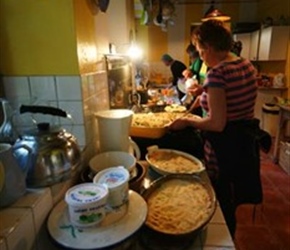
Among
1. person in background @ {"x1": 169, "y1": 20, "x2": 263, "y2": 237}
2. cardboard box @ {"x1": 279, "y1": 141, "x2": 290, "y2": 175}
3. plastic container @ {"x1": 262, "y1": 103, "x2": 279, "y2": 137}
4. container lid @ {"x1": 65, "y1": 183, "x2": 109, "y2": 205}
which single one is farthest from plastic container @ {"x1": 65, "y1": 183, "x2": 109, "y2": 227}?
plastic container @ {"x1": 262, "y1": 103, "x2": 279, "y2": 137}

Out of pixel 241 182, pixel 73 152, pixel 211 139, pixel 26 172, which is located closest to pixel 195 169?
pixel 211 139

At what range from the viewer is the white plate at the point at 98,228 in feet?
1.96

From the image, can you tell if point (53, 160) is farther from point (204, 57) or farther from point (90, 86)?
point (204, 57)

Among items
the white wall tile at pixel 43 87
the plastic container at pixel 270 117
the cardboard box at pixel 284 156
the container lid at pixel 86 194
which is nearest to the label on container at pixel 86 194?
the container lid at pixel 86 194

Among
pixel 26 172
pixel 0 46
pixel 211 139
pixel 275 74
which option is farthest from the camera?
pixel 275 74

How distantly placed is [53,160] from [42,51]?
43cm

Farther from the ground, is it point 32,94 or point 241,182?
point 32,94

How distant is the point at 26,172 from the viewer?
68 cm

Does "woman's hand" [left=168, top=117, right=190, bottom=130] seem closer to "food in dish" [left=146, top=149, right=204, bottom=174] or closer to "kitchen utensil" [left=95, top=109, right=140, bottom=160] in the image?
"food in dish" [left=146, top=149, right=204, bottom=174]

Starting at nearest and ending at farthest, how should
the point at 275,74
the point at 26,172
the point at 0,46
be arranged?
the point at 26,172
the point at 0,46
the point at 275,74

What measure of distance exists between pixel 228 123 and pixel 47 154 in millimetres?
838

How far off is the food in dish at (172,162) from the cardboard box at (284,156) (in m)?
2.26

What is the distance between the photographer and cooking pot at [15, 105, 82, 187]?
70 cm

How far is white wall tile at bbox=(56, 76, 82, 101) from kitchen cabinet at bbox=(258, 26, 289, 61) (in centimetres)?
414
